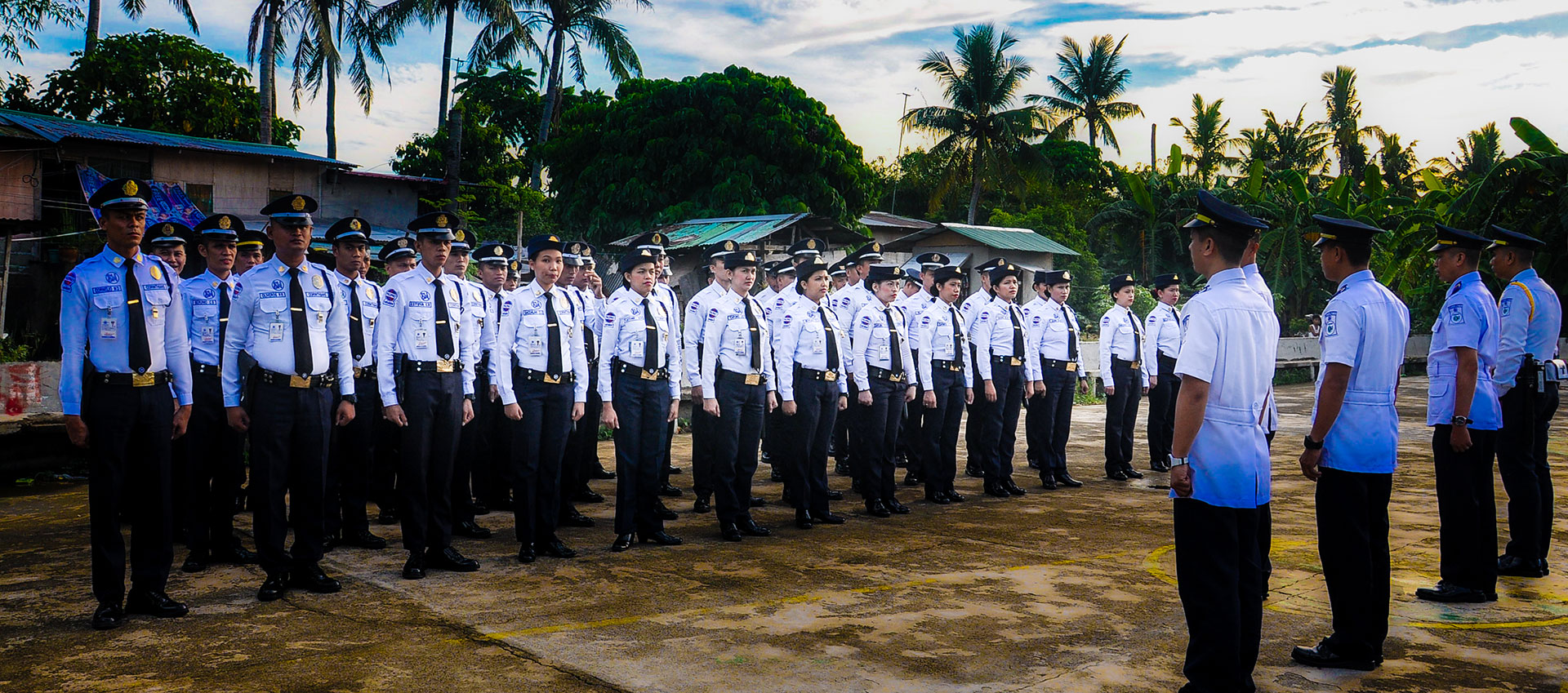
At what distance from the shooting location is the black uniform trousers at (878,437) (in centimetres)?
754

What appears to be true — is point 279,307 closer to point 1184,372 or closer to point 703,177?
point 1184,372

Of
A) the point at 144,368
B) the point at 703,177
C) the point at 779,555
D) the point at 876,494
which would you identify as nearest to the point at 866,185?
the point at 703,177

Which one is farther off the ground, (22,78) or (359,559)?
(22,78)

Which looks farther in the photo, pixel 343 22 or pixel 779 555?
pixel 343 22

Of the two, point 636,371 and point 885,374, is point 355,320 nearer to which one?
point 636,371

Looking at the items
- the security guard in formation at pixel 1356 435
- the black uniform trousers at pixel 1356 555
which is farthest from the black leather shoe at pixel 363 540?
the black uniform trousers at pixel 1356 555

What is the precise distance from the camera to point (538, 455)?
597 centimetres

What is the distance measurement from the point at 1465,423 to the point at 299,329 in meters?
5.76

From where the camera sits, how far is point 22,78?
23531 mm

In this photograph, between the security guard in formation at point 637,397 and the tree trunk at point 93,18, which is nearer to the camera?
the security guard in formation at point 637,397

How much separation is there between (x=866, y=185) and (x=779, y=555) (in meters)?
19.5

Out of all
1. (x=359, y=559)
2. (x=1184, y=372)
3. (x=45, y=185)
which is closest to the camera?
(x=1184, y=372)

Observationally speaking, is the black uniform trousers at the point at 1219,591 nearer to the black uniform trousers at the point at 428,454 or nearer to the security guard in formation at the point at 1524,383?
the security guard in formation at the point at 1524,383

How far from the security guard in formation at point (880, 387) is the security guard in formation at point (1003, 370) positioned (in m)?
1.01
